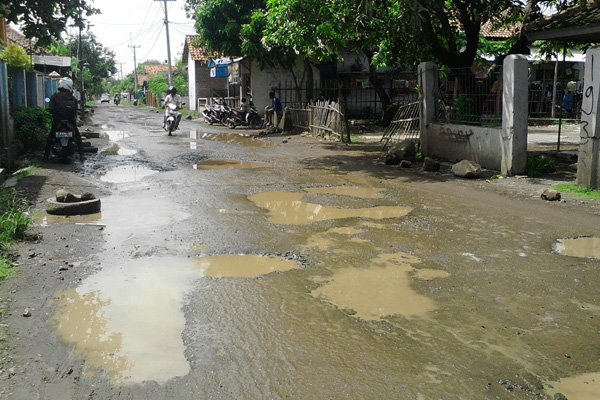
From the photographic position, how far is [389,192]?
909cm

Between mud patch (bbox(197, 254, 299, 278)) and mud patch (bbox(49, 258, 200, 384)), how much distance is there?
170 mm

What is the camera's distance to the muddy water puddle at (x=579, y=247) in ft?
18.7

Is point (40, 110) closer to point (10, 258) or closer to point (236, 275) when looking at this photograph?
point (10, 258)

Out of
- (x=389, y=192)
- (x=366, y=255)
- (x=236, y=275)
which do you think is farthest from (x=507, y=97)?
(x=236, y=275)

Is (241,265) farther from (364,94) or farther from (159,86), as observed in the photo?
(159,86)

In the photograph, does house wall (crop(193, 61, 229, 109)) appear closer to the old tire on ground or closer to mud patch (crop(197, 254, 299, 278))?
the old tire on ground

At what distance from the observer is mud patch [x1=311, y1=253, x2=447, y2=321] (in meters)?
4.30

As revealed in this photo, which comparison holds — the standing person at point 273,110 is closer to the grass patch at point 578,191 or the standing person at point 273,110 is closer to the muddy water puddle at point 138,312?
the grass patch at point 578,191

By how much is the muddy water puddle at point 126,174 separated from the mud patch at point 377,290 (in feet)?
20.5

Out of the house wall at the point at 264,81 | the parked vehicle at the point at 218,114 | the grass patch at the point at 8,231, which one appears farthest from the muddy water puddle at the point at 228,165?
the house wall at the point at 264,81

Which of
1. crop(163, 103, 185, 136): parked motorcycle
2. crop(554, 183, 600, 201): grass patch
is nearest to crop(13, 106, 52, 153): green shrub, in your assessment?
crop(163, 103, 185, 136): parked motorcycle

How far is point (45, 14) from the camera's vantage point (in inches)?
413

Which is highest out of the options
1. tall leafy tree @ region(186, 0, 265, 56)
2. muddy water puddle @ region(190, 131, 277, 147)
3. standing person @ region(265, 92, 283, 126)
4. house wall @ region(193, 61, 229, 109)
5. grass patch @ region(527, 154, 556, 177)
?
tall leafy tree @ region(186, 0, 265, 56)

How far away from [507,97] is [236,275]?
7.29 metres
